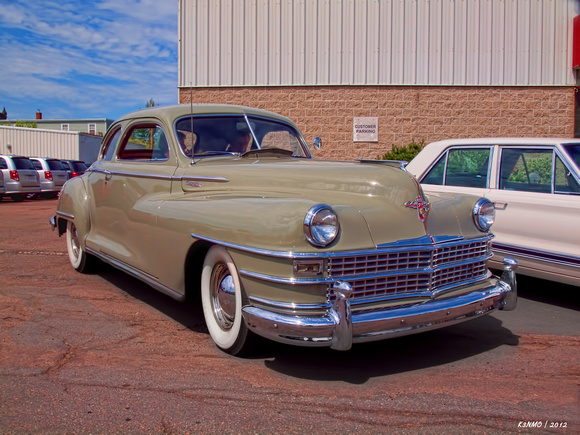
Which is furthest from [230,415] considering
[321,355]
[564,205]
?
[564,205]

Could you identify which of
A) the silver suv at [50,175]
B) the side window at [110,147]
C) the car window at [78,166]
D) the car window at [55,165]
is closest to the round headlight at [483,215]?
the side window at [110,147]

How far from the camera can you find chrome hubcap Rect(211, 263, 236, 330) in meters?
3.52

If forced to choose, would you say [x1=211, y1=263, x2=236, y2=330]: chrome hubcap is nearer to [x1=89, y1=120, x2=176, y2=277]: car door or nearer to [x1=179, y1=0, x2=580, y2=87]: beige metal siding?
[x1=89, y1=120, x2=176, y2=277]: car door

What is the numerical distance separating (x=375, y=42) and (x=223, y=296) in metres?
11.7

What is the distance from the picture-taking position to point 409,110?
46.4 ft

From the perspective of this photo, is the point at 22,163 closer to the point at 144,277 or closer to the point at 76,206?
the point at 76,206

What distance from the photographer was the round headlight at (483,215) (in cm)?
386

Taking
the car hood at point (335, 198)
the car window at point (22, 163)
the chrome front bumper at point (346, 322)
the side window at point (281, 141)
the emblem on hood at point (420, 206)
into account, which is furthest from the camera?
the car window at point (22, 163)

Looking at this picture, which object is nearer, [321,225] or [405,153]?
[321,225]

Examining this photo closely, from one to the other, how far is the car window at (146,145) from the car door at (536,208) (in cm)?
317

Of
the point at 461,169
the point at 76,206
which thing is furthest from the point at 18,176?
the point at 461,169

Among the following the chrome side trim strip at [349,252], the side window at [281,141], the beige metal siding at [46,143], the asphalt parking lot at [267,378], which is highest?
the beige metal siding at [46,143]

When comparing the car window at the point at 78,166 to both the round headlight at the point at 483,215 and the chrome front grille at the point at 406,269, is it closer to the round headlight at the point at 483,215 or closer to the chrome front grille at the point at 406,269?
the round headlight at the point at 483,215

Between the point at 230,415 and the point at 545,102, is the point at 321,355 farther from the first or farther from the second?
the point at 545,102
